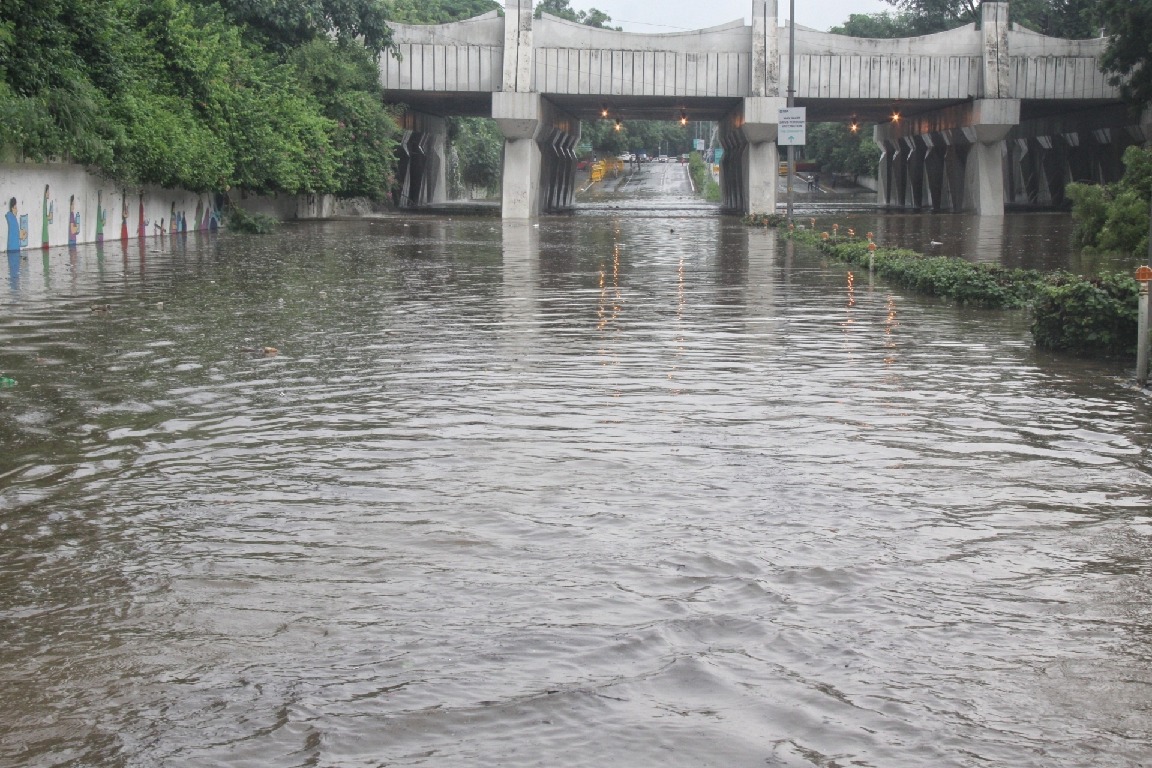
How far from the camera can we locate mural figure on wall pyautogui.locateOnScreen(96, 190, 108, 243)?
3543 centimetres

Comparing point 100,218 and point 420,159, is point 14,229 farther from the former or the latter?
point 420,159

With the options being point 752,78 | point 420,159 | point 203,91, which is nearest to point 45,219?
point 203,91

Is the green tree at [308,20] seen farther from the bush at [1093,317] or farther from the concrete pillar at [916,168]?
the bush at [1093,317]

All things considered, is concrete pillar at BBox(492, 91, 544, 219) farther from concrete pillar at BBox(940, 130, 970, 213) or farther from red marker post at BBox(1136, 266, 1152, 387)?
red marker post at BBox(1136, 266, 1152, 387)

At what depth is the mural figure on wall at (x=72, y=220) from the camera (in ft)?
110

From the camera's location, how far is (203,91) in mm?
40562

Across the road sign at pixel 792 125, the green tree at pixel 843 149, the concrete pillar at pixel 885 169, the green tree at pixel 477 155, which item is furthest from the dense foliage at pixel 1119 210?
the green tree at pixel 843 149

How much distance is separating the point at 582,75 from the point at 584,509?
51.8 metres

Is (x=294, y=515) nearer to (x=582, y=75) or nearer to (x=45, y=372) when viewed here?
(x=45, y=372)

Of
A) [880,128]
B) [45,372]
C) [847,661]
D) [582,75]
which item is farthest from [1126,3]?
[847,661]

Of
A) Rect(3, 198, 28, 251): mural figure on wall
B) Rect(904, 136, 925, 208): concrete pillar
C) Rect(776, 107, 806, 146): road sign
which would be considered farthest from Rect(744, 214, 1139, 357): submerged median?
Rect(904, 136, 925, 208): concrete pillar

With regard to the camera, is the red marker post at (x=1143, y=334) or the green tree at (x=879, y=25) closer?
the red marker post at (x=1143, y=334)

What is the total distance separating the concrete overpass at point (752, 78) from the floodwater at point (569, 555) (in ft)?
145

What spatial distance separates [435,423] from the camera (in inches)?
398
